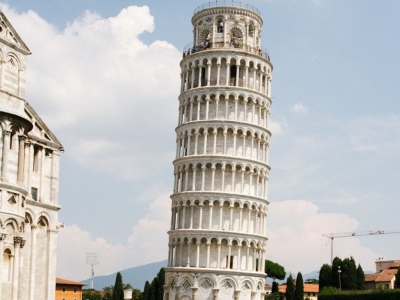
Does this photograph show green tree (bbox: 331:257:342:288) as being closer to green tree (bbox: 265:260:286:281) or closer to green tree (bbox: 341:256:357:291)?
green tree (bbox: 341:256:357:291)

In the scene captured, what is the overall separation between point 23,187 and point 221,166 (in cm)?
3168

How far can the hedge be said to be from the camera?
67812mm

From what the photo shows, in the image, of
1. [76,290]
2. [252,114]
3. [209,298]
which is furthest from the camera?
[76,290]

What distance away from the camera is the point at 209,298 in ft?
209

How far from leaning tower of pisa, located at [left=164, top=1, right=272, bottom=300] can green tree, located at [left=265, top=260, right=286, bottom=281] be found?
1720 inches

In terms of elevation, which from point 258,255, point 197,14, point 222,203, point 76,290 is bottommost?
point 76,290

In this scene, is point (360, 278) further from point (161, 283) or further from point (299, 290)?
point (161, 283)

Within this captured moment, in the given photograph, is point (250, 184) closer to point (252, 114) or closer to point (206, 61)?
point (252, 114)

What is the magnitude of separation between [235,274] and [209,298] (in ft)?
10.1

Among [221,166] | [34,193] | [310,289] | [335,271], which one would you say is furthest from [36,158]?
[310,289]

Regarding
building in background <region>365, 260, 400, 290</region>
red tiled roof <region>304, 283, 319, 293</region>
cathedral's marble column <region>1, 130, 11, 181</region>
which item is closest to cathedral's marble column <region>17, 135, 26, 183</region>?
cathedral's marble column <region>1, 130, 11, 181</region>

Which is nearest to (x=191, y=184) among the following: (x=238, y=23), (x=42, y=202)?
(x=238, y=23)

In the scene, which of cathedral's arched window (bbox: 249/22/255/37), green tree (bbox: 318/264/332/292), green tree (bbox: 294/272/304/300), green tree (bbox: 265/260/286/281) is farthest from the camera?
green tree (bbox: 265/260/286/281)

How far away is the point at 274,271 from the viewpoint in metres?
112
